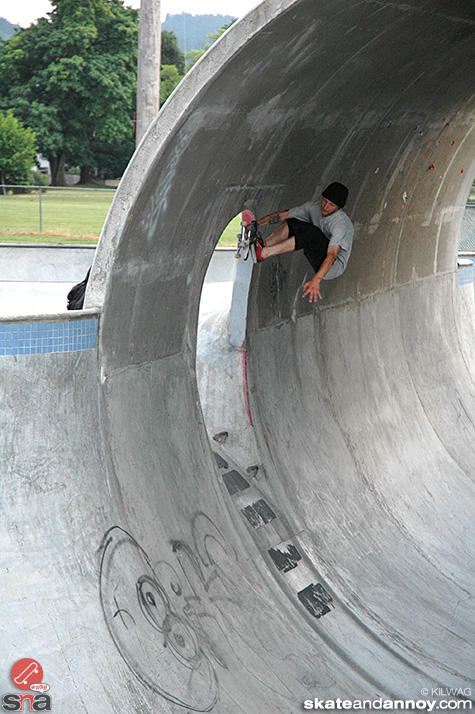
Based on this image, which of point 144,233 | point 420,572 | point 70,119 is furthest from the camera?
point 70,119

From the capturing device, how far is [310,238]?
7109mm

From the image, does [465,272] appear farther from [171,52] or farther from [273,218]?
[171,52]

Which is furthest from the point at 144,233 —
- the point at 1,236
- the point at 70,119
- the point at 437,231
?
the point at 70,119

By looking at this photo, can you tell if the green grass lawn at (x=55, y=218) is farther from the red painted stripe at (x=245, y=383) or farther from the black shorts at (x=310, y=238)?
the black shorts at (x=310, y=238)

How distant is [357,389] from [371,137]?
3.05m

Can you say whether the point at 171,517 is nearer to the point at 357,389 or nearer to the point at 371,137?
the point at 357,389

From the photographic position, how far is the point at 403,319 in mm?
10305

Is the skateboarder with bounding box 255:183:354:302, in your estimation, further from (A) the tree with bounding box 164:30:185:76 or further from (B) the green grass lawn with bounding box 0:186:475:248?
(A) the tree with bounding box 164:30:185:76

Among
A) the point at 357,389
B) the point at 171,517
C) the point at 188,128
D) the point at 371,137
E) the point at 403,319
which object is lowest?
the point at 171,517

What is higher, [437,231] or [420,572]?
[437,231]

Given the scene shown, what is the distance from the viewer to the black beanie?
6773mm

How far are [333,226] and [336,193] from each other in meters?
0.34

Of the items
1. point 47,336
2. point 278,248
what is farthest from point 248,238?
point 47,336

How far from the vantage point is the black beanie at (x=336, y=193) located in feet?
22.2
